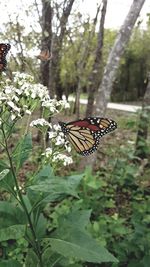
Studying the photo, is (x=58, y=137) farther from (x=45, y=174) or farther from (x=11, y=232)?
(x=11, y=232)

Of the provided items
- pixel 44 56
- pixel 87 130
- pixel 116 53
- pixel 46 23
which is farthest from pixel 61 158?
pixel 46 23

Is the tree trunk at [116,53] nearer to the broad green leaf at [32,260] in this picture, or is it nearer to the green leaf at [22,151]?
the green leaf at [22,151]

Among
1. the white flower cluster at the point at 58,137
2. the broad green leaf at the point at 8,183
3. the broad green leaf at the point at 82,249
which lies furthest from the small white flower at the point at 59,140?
the broad green leaf at the point at 82,249

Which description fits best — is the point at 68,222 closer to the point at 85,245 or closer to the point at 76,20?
the point at 85,245

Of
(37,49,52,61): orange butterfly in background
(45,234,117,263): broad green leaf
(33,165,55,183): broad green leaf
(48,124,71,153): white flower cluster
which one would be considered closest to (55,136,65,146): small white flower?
(48,124,71,153): white flower cluster

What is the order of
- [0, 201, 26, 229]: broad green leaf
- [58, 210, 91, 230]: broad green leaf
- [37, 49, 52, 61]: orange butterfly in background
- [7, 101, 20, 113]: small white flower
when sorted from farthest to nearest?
[37, 49, 52, 61]: orange butterfly in background → [58, 210, 91, 230]: broad green leaf → [0, 201, 26, 229]: broad green leaf → [7, 101, 20, 113]: small white flower

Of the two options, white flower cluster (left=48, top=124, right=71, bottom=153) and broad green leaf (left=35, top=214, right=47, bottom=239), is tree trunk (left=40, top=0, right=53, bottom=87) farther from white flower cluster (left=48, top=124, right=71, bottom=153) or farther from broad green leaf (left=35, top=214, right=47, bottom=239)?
broad green leaf (left=35, top=214, right=47, bottom=239)

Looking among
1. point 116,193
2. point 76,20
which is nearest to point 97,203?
point 116,193
